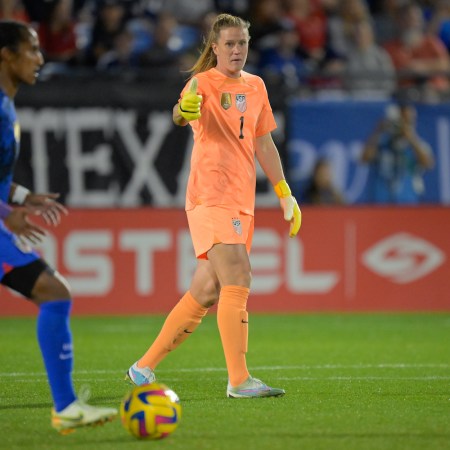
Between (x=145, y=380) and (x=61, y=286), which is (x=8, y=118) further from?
(x=145, y=380)

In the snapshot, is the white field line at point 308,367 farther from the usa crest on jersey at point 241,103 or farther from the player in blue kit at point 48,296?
the player in blue kit at point 48,296

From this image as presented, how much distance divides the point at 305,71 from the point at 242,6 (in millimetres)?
2056

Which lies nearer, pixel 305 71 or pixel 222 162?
pixel 222 162

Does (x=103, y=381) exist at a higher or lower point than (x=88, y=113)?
lower

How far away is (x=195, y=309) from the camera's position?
297 inches

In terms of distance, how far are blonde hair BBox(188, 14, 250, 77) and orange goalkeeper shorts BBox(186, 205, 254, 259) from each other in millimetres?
983

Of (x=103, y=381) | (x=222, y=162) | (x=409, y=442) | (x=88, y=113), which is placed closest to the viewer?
(x=409, y=442)

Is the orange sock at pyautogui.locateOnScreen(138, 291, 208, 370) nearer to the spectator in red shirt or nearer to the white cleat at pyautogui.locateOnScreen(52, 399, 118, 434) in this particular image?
the white cleat at pyautogui.locateOnScreen(52, 399, 118, 434)

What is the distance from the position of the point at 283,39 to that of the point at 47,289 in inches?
428

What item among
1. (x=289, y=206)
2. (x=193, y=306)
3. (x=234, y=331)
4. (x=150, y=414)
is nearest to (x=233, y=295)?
(x=234, y=331)

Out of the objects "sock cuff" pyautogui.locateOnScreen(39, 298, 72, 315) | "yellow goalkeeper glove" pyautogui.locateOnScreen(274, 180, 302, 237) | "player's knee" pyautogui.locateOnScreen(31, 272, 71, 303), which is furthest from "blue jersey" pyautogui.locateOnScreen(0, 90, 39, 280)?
"yellow goalkeeper glove" pyautogui.locateOnScreen(274, 180, 302, 237)

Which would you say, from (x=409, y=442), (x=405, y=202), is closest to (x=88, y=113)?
(x=405, y=202)

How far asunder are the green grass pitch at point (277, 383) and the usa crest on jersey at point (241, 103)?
193 cm

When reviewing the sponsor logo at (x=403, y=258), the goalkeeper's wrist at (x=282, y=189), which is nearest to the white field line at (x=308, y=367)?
the goalkeeper's wrist at (x=282, y=189)
